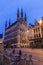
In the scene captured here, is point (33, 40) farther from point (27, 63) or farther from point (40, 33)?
point (27, 63)

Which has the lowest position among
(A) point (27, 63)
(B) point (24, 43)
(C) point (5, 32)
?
(A) point (27, 63)

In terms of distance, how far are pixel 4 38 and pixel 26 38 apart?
1.75m

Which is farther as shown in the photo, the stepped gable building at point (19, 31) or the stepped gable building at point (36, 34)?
the stepped gable building at point (19, 31)

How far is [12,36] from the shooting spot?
4.80 meters

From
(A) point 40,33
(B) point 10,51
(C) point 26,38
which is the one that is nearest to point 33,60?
(A) point 40,33

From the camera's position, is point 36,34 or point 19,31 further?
point 19,31

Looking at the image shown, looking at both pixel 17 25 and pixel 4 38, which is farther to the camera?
pixel 4 38

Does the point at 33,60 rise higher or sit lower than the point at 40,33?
lower

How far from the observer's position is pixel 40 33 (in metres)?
3.73

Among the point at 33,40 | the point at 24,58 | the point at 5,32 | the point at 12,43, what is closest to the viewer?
the point at 24,58

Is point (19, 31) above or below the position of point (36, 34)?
above

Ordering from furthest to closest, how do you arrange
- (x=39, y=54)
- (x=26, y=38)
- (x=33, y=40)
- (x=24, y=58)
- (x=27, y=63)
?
(x=26, y=38) → (x=33, y=40) → (x=24, y=58) → (x=27, y=63) → (x=39, y=54)

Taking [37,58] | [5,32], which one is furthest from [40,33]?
[5,32]

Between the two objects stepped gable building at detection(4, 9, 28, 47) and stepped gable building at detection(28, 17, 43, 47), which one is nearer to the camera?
stepped gable building at detection(28, 17, 43, 47)
